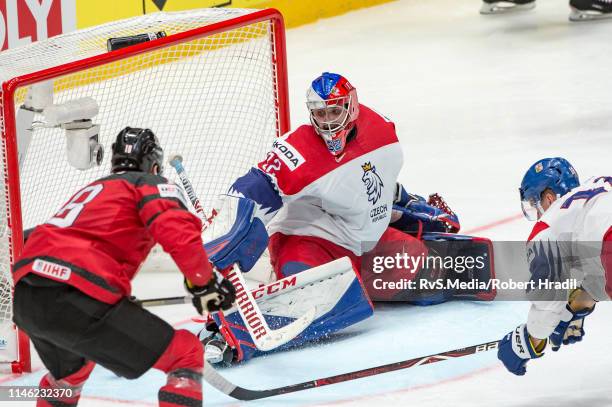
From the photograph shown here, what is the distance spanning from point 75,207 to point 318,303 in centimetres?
143

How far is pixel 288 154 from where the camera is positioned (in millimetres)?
5094

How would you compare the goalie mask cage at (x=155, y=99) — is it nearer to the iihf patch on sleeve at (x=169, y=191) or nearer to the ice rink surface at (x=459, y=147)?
the ice rink surface at (x=459, y=147)

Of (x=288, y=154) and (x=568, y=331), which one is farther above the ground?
(x=288, y=154)

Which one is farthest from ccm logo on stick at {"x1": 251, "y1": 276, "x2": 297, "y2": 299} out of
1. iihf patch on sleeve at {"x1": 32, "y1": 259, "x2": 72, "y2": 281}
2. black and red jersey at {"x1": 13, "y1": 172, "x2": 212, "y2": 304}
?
iihf patch on sleeve at {"x1": 32, "y1": 259, "x2": 72, "y2": 281}

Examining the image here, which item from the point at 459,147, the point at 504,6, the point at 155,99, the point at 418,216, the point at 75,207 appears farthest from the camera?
the point at 504,6

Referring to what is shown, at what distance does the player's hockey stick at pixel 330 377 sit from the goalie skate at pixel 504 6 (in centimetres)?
604

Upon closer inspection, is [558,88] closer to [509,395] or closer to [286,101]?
[286,101]

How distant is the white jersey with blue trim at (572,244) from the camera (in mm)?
4047

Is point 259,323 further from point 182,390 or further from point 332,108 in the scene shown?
point 182,390

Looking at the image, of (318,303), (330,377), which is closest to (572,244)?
(330,377)

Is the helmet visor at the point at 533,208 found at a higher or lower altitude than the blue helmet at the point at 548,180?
lower

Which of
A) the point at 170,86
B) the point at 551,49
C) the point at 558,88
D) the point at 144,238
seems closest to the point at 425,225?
the point at 170,86

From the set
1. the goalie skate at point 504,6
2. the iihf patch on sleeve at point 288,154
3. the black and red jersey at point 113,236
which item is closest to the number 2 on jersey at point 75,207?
the black and red jersey at point 113,236

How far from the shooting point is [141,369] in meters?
3.73
